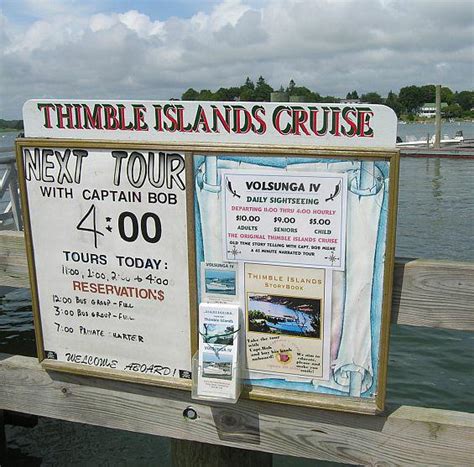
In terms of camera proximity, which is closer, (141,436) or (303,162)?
(303,162)

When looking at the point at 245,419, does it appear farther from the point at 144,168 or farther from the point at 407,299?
the point at 144,168

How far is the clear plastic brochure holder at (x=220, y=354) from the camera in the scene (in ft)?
8.78

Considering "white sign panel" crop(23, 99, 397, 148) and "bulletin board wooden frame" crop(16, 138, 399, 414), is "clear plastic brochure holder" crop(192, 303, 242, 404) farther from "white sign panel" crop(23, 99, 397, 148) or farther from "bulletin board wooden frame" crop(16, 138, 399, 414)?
"white sign panel" crop(23, 99, 397, 148)

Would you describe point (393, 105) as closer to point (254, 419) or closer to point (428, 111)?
point (254, 419)

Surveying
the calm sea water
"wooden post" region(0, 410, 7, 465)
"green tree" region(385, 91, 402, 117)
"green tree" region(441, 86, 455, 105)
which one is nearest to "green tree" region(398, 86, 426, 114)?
"green tree" region(385, 91, 402, 117)

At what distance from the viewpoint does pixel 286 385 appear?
271 cm

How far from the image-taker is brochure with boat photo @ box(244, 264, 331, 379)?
254cm

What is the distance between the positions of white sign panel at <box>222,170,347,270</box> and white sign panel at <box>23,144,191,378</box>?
0.26m

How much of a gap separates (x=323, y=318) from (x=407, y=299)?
1.31 ft

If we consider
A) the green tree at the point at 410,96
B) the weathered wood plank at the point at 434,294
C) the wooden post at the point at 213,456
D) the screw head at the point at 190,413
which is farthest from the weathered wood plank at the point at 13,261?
the green tree at the point at 410,96

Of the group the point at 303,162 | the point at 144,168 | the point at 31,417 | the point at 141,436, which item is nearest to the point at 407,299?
the point at 303,162

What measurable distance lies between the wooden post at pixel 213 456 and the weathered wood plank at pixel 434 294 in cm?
116

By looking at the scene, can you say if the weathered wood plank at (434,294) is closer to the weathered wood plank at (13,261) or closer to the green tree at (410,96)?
the weathered wood plank at (13,261)

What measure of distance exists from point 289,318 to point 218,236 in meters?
0.49
